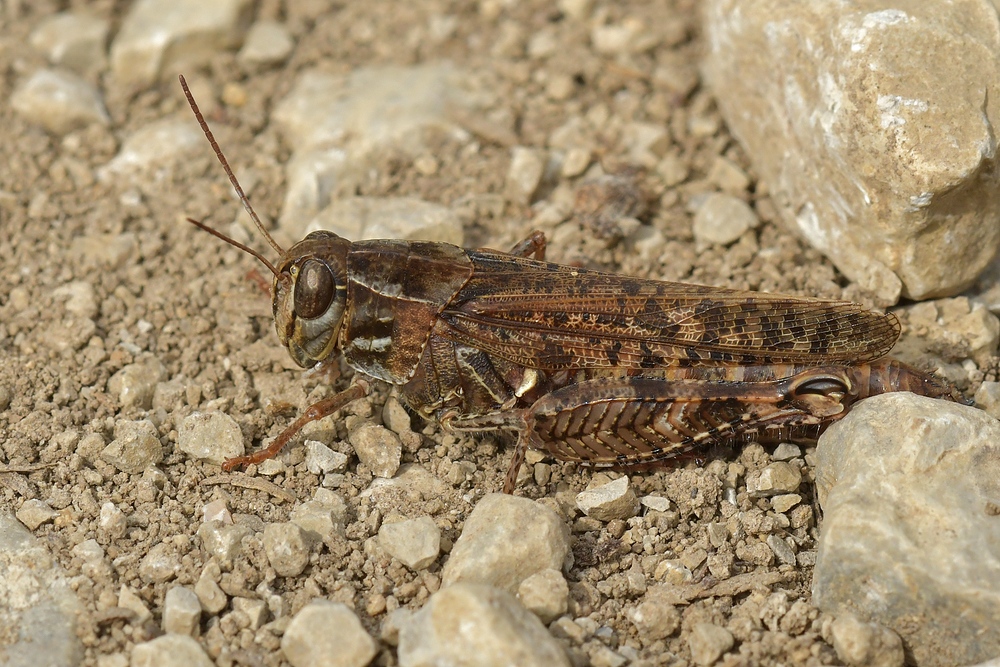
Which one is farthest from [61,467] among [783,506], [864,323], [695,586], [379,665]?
[864,323]

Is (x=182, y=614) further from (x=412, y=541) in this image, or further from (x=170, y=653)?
(x=412, y=541)

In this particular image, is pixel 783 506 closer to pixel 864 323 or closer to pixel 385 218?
pixel 864 323

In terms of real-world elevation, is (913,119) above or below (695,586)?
above

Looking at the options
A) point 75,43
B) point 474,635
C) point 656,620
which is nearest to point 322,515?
point 474,635

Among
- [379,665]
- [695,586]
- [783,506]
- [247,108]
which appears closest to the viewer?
[379,665]

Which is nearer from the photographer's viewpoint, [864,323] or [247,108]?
[864,323]

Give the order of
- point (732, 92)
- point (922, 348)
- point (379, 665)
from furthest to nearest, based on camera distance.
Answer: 1. point (732, 92)
2. point (922, 348)
3. point (379, 665)

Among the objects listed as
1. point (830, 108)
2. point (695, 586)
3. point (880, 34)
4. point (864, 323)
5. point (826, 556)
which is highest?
point (880, 34)
